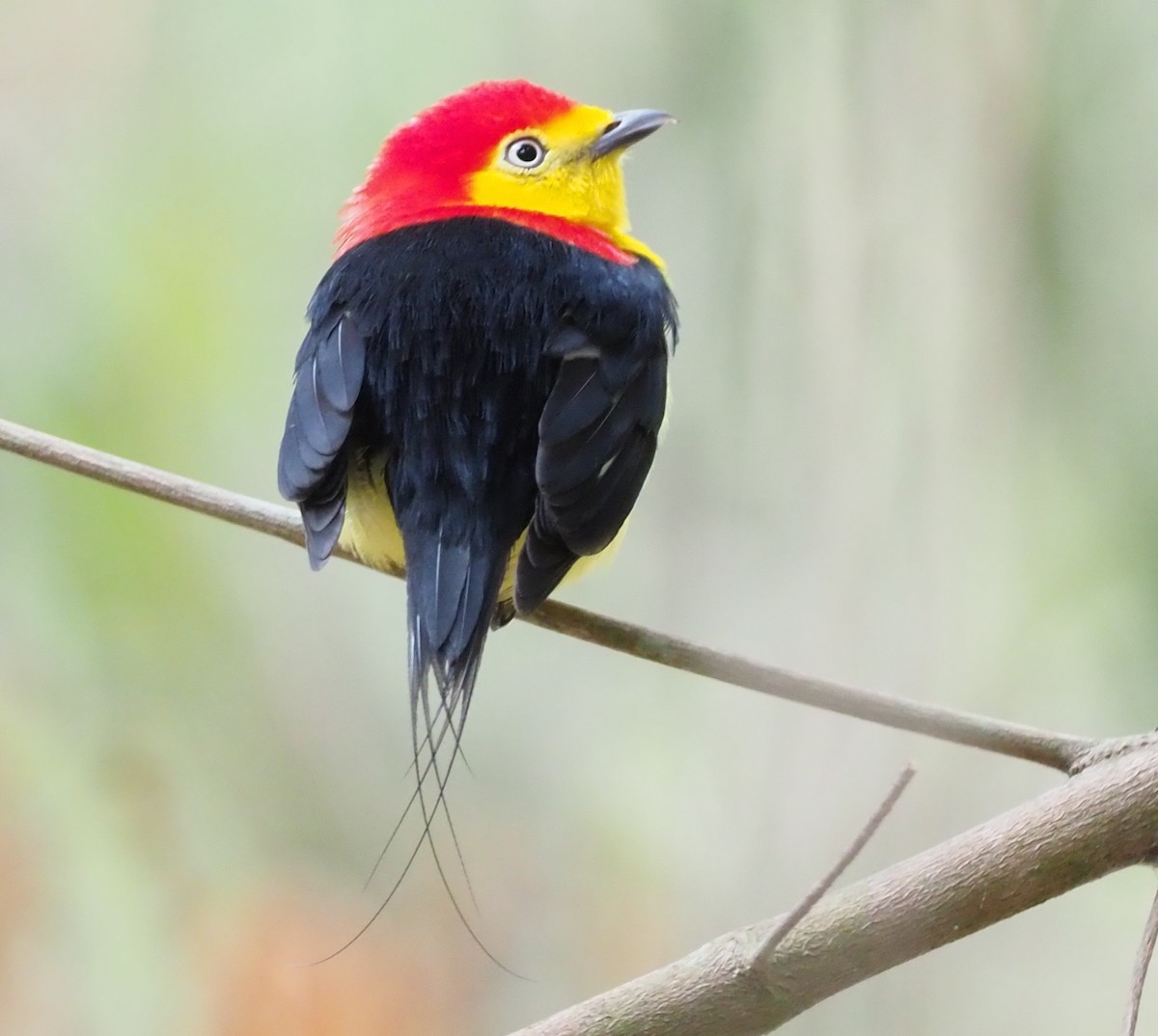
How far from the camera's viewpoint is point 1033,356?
3230 mm

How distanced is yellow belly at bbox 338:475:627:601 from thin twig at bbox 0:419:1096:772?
0.10 feet

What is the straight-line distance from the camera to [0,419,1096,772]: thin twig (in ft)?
→ 6.07

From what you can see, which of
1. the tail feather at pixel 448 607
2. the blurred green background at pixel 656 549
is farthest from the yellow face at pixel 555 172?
the tail feather at pixel 448 607

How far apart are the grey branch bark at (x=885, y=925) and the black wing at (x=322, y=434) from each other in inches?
35.8

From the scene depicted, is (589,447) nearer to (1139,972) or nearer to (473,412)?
(473,412)

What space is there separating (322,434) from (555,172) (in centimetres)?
94

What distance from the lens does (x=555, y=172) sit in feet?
9.64

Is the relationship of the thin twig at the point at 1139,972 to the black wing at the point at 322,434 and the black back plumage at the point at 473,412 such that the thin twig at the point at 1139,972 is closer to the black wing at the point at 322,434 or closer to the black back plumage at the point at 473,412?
the black back plumage at the point at 473,412

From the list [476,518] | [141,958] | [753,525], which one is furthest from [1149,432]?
[141,958]

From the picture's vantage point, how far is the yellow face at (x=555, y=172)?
2.90 m

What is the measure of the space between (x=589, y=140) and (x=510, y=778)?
1.69 metres

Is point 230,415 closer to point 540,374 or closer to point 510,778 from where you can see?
point 510,778

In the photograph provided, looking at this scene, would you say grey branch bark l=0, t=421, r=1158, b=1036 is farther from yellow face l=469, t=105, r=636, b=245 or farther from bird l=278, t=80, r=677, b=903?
yellow face l=469, t=105, r=636, b=245

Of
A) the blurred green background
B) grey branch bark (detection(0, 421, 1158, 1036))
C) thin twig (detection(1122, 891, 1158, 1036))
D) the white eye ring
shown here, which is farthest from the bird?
thin twig (detection(1122, 891, 1158, 1036))
